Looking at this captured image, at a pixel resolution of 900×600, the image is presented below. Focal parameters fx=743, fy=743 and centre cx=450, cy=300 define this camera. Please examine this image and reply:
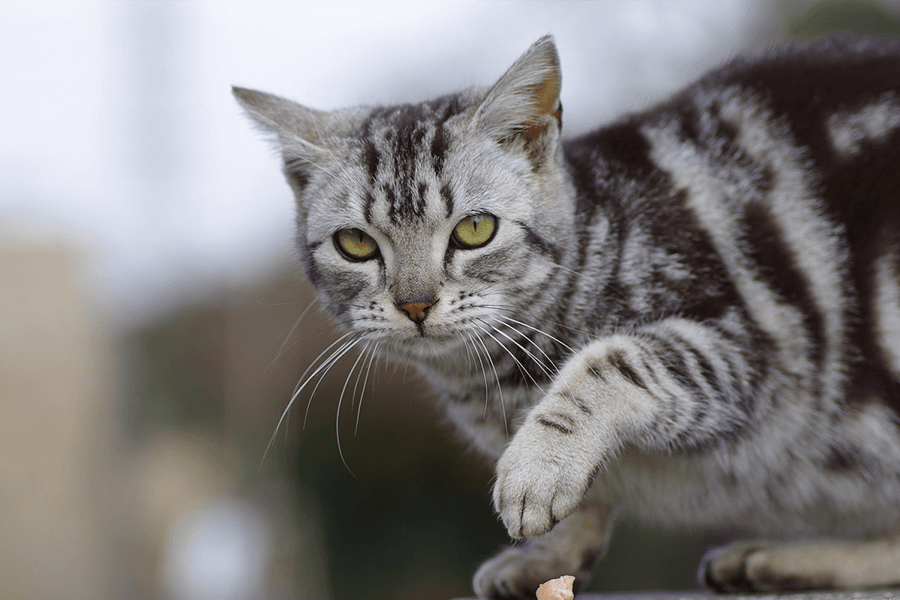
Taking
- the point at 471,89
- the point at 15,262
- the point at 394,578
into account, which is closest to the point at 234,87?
the point at 471,89

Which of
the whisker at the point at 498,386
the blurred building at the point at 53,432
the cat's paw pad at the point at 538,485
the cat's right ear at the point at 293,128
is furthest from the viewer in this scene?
the blurred building at the point at 53,432

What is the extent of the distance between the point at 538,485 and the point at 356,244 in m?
0.44

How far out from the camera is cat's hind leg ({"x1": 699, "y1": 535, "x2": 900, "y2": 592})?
3.63 feet

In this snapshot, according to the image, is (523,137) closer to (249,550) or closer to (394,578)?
(394,578)

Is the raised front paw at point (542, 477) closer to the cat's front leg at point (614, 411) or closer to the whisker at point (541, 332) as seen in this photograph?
the cat's front leg at point (614, 411)

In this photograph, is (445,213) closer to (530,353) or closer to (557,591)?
(530,353)

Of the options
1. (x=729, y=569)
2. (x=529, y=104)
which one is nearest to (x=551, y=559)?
(x=729, y=569)

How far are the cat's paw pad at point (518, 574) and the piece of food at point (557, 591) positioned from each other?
0.82ft

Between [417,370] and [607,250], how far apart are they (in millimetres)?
368

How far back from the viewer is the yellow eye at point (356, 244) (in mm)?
1047

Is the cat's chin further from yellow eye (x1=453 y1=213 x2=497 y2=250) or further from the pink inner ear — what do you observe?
the pink inner ear

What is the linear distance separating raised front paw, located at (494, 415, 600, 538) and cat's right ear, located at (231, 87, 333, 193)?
0.56 meters

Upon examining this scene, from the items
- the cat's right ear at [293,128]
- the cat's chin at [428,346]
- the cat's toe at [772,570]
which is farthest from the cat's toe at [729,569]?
the cat's right ear at [293,128]

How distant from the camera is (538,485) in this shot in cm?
81
